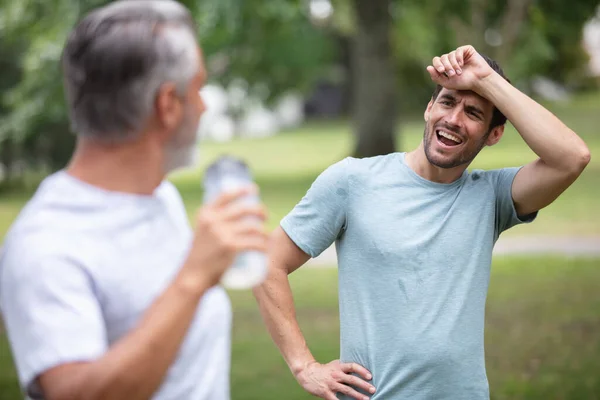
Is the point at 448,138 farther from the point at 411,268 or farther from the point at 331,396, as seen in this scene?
the point at 331,396

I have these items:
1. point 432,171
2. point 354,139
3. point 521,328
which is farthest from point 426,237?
point 354,139

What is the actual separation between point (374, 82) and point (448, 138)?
17.0 metres

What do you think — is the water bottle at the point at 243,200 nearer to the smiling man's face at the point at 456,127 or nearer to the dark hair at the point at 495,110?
the smiling man's face at the point at 456,127

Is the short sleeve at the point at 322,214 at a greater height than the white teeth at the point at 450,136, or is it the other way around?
the white teeth at the point at 450,136

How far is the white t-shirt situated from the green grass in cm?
486

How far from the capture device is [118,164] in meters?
1.81

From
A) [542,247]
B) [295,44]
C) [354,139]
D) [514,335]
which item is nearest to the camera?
[514,335]

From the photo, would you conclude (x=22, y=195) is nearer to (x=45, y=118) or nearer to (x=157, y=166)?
(x=45, y=118)

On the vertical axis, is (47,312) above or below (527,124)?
below

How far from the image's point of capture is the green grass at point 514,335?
6.89m

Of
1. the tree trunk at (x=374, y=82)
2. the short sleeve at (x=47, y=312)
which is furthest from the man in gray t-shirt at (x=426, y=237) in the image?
the tree trunk at (x=374, y=82)

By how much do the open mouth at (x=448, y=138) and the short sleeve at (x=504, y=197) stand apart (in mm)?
174

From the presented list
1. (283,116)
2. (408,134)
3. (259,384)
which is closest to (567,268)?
(259,384)

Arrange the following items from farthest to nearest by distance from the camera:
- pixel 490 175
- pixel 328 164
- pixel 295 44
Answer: pixel 328 164 → pixel 295 44 → pixel 490 175
